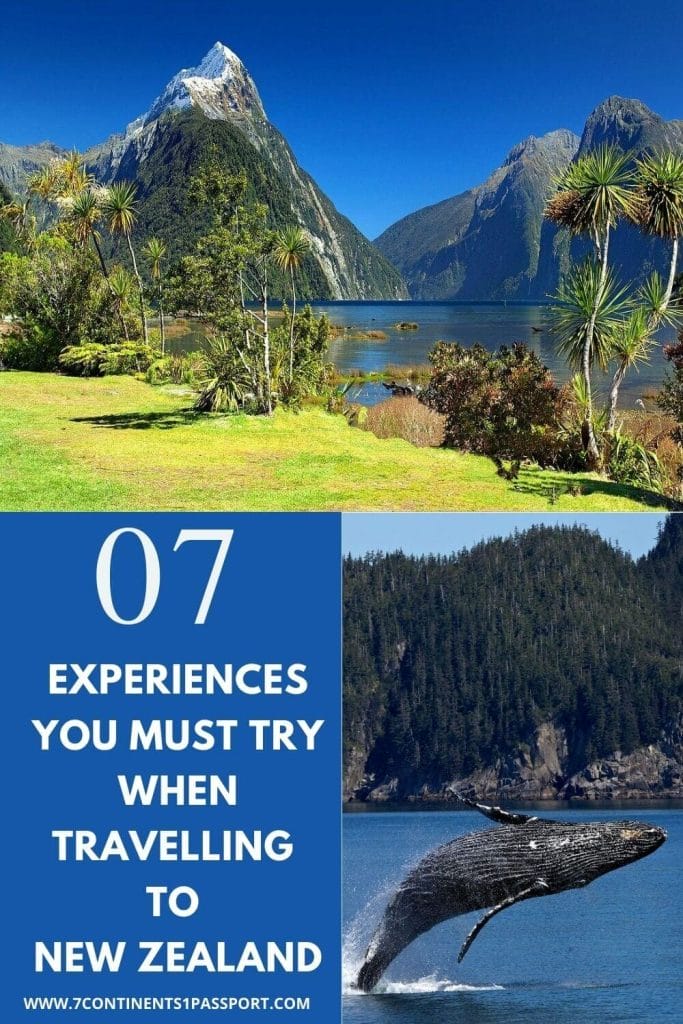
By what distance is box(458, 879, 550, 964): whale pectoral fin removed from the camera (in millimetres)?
5352

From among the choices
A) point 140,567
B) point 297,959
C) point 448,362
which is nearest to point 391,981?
point 297,959

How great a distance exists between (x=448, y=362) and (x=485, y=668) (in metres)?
11.5

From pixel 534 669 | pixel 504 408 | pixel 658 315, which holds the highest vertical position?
pixel 658 315

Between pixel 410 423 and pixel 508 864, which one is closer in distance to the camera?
pixel 508 864

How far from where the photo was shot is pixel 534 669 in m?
6.08

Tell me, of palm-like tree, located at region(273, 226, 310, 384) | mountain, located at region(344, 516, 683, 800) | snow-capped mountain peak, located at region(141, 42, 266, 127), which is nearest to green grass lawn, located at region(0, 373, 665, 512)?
palm-like tree, located at region(273, 226, 310, 384)

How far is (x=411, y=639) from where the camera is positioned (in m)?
5.91

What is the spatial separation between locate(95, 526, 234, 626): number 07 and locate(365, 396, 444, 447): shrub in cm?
1207

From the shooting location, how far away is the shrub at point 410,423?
17.4 meters

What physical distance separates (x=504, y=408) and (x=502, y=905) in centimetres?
1064

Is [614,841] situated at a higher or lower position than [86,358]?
lower

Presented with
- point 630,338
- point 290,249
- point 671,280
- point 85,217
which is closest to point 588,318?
point 630,338

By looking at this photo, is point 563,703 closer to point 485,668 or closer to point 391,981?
point 485,668

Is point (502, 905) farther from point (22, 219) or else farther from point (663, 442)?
point (22, 219)
